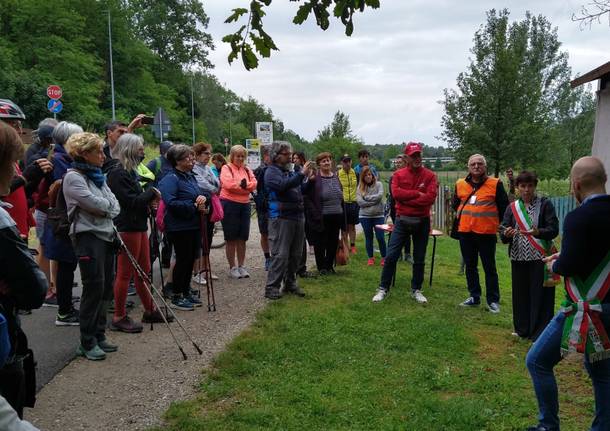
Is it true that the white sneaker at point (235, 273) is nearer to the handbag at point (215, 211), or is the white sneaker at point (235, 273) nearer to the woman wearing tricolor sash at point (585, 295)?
the handbag at point (215, 211)

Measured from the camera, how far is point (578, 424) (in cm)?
402

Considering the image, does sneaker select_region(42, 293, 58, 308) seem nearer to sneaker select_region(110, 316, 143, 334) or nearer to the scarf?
sneaker select_region(110, 316, 143, 334)

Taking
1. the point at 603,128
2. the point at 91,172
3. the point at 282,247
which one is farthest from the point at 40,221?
the point at 603,128

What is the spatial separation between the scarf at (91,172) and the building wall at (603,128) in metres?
7.53

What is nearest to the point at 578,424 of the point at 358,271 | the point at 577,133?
the point at 358,271

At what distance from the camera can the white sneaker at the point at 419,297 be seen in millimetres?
7410

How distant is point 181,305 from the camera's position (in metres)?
6.74

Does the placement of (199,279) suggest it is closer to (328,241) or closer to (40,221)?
(328,241)

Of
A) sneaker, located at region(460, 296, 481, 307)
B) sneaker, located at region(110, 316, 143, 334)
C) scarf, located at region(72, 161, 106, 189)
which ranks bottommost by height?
sneaker, located at region(460, 296, 481, 307)

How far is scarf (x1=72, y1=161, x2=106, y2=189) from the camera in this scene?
4766 mm

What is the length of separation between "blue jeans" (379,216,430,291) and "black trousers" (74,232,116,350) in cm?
375

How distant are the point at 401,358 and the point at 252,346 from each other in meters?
1.42

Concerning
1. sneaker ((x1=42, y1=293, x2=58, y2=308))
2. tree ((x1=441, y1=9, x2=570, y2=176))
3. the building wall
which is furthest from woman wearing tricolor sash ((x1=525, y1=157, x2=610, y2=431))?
tree ((x1=441, y1=9, x2=570, y2=176))

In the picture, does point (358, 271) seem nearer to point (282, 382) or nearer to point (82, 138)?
point (282, 382)
